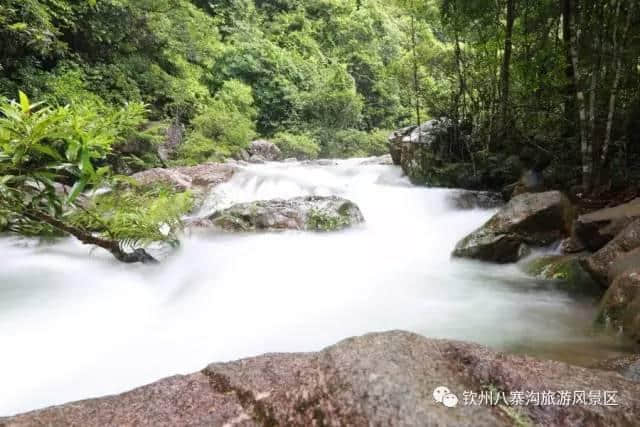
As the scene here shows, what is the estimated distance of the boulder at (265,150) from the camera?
49.0ft

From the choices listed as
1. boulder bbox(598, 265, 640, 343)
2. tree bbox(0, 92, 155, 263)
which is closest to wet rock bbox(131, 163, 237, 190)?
tree bbox(0, 92, 155, 263)

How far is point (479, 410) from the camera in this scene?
1188 millimetres

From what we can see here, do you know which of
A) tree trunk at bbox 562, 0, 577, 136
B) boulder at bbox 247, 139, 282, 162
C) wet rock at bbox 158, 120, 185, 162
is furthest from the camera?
boulder at bbox 247, 139, 282, 162

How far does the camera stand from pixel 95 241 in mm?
3260

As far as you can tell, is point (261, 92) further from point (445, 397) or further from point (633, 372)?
point (445, 397)

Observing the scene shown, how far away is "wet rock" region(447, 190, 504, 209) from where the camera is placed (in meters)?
7.51

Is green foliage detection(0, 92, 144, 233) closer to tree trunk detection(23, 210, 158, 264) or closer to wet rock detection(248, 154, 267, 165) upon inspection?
tree trunk detection(23, 210, 158, 264)

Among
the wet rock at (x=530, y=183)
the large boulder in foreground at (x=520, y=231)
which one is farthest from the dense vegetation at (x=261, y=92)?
the large boulder in foreground at (x=520, y=231)

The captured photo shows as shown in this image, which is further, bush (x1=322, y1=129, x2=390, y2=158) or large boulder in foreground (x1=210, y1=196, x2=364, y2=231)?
bush (x1=322, y1=129, x2=390, y2=158)

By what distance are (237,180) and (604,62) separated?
739cm

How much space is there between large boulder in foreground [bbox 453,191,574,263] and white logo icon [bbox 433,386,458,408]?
4.11 m

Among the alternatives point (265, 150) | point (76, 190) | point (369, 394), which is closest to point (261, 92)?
point (265, 150)

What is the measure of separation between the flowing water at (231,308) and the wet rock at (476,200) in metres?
2.43

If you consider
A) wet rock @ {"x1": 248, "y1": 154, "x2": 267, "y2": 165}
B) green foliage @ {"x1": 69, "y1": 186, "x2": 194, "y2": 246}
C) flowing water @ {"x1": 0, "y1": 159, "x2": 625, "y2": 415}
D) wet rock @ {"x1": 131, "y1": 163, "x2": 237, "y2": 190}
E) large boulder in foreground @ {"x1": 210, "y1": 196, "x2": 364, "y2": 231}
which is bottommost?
flowing water @ {"x1": 0, "y1": 159, "x2": 625, "y2": 415}
